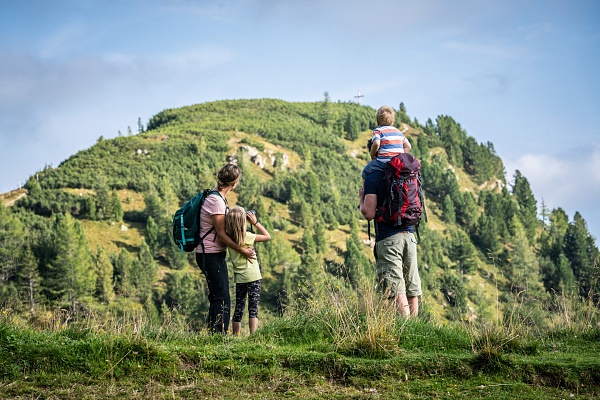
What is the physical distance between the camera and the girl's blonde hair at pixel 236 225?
6355 millimetres

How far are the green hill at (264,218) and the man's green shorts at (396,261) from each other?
105 feet

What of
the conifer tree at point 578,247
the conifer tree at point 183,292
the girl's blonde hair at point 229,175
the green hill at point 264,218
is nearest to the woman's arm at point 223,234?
the girl's blonde hair at point 229,175

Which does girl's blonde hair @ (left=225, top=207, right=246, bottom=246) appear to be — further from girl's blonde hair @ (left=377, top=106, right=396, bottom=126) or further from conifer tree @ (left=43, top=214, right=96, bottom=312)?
conifer tree @ (left=43, top=214, right=96, bottom=312)

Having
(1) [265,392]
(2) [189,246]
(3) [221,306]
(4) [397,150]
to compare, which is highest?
(4) [397,150]

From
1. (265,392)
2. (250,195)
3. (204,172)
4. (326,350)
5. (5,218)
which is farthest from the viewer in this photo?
(204,172)

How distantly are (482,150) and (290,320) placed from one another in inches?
6890

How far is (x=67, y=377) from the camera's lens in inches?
173

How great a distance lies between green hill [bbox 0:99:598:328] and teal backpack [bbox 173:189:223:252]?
1255 inches

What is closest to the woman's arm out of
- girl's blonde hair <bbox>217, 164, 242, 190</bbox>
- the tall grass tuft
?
girl's blonde hair <bbox>217, 164, 242, 190</bbox>

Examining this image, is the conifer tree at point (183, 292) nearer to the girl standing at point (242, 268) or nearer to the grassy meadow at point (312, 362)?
the girl standing at point (242, 268)

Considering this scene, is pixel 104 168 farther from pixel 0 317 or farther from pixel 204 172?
pixel 0 317

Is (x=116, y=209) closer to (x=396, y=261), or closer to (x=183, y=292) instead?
(x=183, y=292)

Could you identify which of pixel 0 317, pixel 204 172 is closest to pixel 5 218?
pixel 204 172

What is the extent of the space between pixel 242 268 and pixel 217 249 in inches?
14.1
